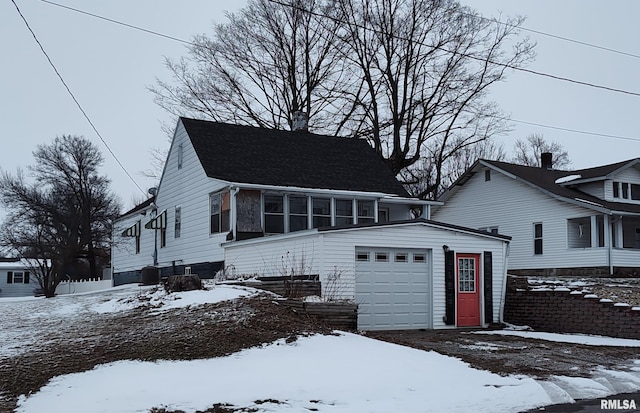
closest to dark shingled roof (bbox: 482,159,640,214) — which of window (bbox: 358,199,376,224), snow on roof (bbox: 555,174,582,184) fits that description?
snow on roof (bbox: 555,174,582,184)

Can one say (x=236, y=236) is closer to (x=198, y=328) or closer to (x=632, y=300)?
(x=198, y=328)

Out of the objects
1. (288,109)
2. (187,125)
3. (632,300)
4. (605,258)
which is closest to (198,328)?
(632,300)

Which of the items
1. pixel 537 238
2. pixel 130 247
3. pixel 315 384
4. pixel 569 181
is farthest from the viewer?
pixel 130 247

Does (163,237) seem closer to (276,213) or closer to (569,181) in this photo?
(276,213)

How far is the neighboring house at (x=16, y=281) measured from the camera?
5756 cm

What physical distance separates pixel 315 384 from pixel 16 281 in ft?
177

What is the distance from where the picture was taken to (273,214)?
24922 mm

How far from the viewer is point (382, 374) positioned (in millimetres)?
11250

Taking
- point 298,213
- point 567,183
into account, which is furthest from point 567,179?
point 298,213

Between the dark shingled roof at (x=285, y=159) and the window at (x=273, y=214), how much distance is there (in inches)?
24.6

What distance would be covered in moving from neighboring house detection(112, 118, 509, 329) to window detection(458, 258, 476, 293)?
0.03m

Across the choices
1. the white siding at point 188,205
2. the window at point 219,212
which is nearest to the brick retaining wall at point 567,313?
the window at point 219,212

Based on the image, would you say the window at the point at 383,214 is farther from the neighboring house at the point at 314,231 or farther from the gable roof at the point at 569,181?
the gable roof at the point at 569,181

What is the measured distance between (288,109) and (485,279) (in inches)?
924
